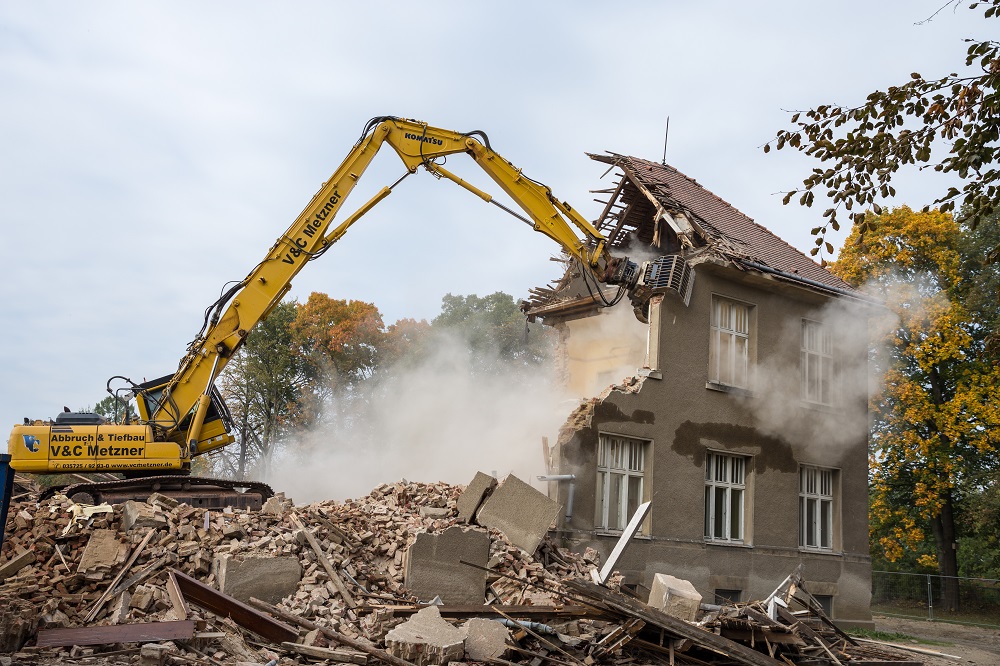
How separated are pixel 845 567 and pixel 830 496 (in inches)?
61.3

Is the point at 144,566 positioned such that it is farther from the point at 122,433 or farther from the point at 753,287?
the point at 753,287

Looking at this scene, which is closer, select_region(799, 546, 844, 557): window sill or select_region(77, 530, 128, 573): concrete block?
select_region(77, 530, 128, 573): concrete block

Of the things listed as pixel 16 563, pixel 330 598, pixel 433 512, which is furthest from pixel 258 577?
pixel 433 512

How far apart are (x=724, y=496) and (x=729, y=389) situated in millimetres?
2161

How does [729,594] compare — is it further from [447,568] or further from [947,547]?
[947,547]

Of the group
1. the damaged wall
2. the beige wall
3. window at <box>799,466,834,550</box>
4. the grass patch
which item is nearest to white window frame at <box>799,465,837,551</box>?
window at <box>799,466,834,550</box>

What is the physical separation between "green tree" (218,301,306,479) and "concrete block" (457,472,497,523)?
20587 millimetres

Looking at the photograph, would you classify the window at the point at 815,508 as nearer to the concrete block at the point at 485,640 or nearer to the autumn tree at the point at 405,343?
Result: the concrete block at the point at 485,640

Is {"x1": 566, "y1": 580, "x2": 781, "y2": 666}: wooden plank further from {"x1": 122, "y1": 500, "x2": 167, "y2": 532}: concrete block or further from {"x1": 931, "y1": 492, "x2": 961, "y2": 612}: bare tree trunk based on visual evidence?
{"x1": 931, "y1": 492, "x2": 961, "y2": 612}: bare tree trunk

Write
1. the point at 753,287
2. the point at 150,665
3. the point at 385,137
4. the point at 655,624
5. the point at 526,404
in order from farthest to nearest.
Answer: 1. the point at 526,404
2. the point at 753,287
3. the point at 385,137
4. the point at 655,624
5. the point at 150,665

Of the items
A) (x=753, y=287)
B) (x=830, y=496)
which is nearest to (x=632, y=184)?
(x=753, y=287)

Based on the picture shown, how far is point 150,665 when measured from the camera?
8.79 meters

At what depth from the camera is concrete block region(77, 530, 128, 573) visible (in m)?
10.8

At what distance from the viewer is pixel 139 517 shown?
11.7 meters
